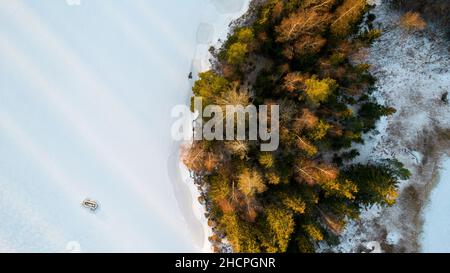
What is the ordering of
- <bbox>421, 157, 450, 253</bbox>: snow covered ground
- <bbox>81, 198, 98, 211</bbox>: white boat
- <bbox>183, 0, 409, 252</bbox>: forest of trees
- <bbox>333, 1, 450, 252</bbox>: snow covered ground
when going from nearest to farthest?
<bbox>183, 0, 409, 252</bbox>: forest of trees
<bbox>333, 1, 450, 252</bbox>: snow covered ground
<bbox>421, 157, 450, 253</bbox>: snow covered ground
<bbox>81, 198, 98, 211</bbox>: white boat

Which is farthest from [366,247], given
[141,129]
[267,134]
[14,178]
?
[14,178]

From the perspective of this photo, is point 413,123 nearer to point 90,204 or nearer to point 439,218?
point 439,218

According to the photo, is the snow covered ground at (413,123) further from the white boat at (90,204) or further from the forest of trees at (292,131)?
the white boat at (90,204)

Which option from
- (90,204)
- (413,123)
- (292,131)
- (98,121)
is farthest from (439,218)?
(98,121)

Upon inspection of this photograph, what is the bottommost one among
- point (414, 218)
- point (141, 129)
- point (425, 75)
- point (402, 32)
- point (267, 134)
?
point (414, 218)

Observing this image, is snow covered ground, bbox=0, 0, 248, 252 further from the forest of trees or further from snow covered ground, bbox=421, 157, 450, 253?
snow covered ground, bbox=421, 157, 450, 253

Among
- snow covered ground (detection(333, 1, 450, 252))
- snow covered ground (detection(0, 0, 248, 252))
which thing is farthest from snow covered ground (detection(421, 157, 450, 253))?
snow covered ground (detection(0, 0, 248, 252))
